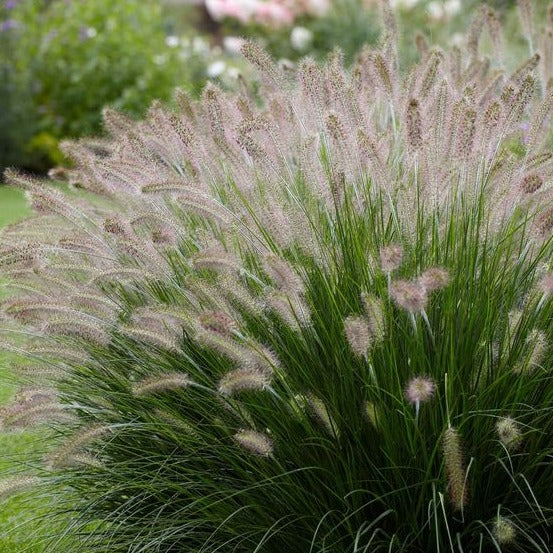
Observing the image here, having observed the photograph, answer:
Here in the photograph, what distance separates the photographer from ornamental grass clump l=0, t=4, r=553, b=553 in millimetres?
2244

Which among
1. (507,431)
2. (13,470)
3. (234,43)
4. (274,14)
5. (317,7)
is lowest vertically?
(317,7)

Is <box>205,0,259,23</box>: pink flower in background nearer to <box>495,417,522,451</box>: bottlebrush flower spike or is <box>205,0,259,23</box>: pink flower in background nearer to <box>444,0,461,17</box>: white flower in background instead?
<box>444,0,461,17</box>: white flower in background

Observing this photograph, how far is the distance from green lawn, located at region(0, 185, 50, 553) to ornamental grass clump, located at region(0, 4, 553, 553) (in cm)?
27

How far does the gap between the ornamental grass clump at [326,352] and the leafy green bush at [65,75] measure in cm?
808

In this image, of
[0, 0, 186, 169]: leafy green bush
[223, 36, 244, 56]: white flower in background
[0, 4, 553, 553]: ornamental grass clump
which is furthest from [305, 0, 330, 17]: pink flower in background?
[0, 4, 553, 553]: ornamental grass clump

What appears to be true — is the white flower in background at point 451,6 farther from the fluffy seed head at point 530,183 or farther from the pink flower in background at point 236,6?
the fluffy seed head at point 530,183

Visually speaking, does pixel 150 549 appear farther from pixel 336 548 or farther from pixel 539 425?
pixel 539 425

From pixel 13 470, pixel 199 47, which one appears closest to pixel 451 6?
pixel 199 47

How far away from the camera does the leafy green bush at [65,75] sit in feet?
34.7

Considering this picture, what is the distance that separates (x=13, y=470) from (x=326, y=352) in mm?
1900

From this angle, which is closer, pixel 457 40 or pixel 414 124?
pixel 414 124

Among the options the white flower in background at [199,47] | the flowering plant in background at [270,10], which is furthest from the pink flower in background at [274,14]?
the white flower in background at [199,47]

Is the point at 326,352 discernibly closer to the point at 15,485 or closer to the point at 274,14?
the point at 15,485

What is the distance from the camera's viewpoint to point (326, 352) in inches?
93.9
